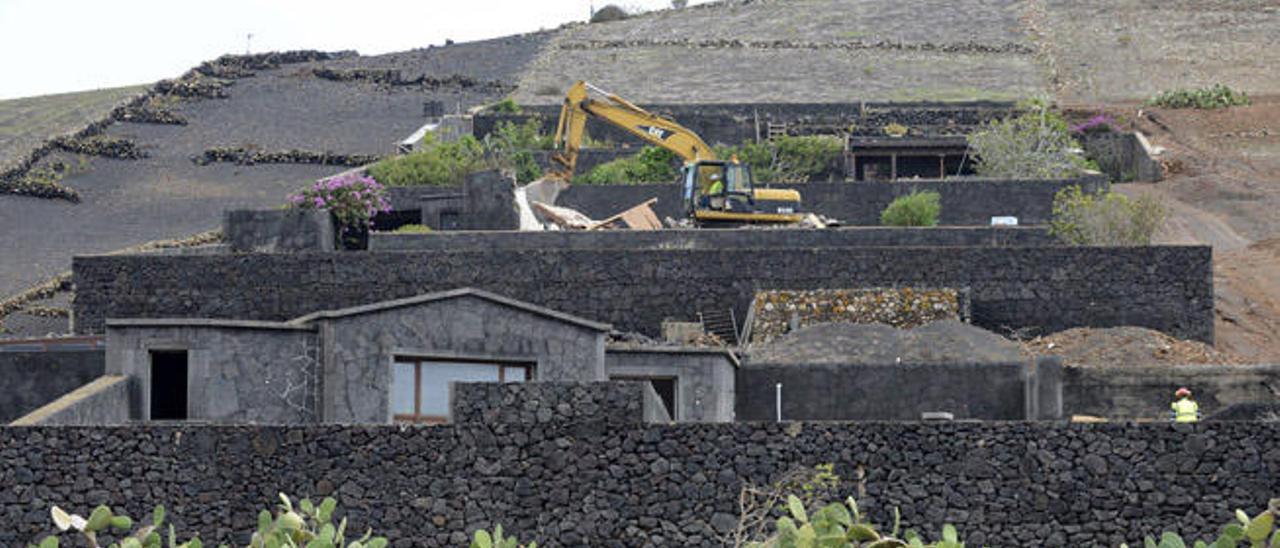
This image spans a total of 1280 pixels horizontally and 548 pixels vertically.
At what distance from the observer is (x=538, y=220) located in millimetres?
48719

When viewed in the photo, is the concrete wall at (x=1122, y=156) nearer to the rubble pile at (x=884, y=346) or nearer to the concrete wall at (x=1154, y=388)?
the rubble pile at (x=884, y=346)

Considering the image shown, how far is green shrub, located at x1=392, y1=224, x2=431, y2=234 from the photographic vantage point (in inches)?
1774

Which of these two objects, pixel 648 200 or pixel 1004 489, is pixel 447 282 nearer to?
pixel 648 200

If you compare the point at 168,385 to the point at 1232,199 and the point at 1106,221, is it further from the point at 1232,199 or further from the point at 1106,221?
the point at 1232,199

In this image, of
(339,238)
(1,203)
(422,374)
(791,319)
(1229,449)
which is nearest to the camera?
(1229,449)

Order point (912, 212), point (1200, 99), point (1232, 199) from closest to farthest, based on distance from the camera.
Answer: point (912, 212) → point (1232, 199) → point (1200, 99)

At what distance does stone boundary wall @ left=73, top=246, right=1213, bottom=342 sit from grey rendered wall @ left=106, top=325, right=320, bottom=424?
1122 cm

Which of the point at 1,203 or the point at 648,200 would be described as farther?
the point at 1,203

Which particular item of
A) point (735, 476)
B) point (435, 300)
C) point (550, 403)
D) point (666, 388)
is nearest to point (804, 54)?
point (666, 388)

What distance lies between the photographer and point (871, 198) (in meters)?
50.8

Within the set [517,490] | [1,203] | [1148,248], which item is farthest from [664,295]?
[1,203]

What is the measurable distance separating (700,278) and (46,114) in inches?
1742

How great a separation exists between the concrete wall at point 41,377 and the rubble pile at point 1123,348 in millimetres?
13312

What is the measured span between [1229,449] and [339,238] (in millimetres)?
27270
